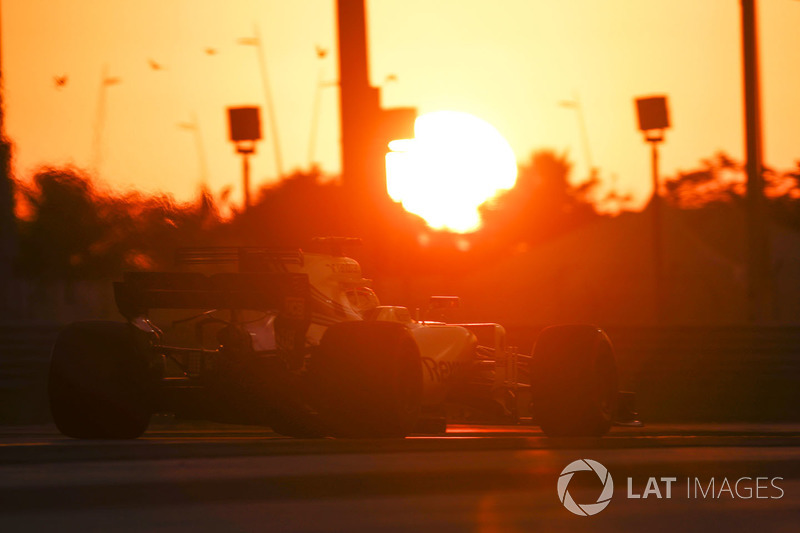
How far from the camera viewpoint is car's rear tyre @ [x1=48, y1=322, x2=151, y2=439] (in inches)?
375

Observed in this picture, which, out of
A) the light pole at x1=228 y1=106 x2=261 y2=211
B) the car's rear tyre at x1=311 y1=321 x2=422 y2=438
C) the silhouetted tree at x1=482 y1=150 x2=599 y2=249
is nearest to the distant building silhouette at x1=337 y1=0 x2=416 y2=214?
the car's rear tyre at x1=311 y1=321 x2=422 y2=438

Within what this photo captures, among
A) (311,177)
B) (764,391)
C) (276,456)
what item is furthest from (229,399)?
(311,177)

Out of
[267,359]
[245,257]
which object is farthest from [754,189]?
[267,359]

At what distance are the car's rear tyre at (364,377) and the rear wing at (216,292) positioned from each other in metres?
0.35

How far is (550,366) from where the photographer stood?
10.5 m

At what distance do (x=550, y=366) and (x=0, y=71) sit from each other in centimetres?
721

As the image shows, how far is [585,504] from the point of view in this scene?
6988 millimetres

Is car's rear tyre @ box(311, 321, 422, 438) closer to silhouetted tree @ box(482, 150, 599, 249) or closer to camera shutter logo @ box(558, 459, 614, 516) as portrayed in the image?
camera shutter logo @ box(558, 459, 614, 516)

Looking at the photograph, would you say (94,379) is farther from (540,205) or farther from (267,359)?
(540,205)

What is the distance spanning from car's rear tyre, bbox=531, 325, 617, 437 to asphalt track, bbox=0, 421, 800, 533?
1183 mm

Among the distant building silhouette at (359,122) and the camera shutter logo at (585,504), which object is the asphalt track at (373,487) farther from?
the distant building silhouette at (359,122)

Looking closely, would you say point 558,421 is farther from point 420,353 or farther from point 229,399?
point 229,399

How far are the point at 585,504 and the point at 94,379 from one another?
4.02 meters

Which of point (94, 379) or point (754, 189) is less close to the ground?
point (754, 189)
